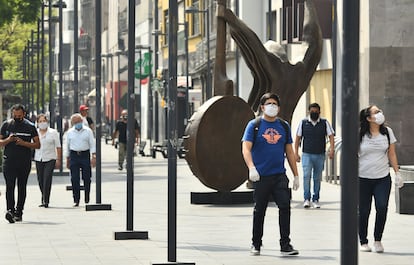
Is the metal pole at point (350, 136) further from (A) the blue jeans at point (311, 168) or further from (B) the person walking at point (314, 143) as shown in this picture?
(A) the blue jeans at point (311, 168)

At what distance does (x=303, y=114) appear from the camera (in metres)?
48.8

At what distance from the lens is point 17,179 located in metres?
19.5

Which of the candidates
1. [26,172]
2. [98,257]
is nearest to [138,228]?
[26,172]

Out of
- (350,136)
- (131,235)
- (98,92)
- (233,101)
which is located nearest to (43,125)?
(98,92)

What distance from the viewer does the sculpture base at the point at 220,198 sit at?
23047 millimetres

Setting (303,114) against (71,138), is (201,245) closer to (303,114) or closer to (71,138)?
(71,138)

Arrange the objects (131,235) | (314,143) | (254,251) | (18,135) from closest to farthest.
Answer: (254,251)
(131,235)
(18,135)
(314,143)

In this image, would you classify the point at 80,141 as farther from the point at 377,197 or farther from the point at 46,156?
the point at 377,197

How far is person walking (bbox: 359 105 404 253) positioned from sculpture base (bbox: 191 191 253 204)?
8.42m

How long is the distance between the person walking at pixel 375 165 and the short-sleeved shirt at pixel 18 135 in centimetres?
675

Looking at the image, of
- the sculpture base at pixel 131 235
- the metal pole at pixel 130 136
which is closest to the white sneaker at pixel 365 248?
the sculpture base at pixel 131 235

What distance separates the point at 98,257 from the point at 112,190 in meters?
14.1

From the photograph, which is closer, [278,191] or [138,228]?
[278,191]

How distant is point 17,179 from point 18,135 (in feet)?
2.38
